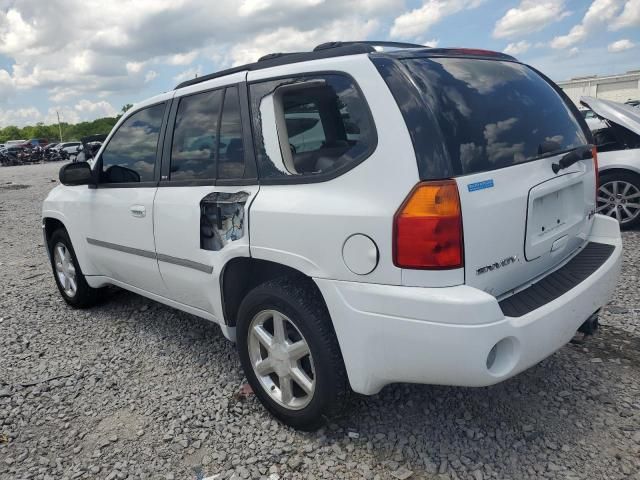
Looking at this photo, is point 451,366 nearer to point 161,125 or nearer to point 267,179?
point 267,179

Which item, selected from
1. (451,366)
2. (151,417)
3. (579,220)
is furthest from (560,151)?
(151,417)

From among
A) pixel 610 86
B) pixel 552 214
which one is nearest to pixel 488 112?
pixel 552 214

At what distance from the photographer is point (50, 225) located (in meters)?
4.57

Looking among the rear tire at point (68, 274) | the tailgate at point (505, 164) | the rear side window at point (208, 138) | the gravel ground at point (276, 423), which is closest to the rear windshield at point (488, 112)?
the tailgate at point (505, 164)

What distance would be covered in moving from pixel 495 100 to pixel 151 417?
7.93ft

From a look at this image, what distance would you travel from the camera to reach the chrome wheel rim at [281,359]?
2.43 metres

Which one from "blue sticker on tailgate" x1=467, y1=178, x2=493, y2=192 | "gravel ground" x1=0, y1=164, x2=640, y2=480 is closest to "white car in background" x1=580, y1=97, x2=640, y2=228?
"gravel ground" x1=0, y1=164, x2=640, y2=480

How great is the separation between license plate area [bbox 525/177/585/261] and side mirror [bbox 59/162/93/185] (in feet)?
9.78

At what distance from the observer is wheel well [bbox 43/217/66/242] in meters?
4.48

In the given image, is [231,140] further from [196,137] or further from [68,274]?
[68,274]

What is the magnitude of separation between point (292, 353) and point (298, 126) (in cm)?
112

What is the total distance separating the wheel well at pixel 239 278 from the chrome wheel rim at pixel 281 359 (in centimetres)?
23

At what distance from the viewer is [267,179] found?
8.01ft

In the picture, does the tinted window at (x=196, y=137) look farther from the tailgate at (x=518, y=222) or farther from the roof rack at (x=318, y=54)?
the tailgate at (x=518, y=222)
